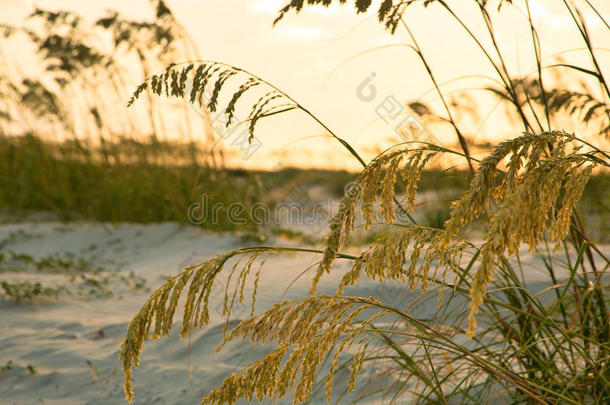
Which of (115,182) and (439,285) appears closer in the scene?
(439,285)

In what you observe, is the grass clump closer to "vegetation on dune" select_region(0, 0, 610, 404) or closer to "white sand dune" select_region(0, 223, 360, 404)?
"vegetation on dune" select_region(0, 0, 610, 404)

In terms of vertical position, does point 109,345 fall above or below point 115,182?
below

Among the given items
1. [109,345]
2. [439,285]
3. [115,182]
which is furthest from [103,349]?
[115,182]

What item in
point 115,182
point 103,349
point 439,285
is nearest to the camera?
point 439,285

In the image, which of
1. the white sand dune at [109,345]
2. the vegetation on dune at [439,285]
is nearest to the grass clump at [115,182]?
the vegetation on dune at [439,285]

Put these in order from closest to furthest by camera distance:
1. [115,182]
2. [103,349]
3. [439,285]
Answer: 1. [439,285]
2. [103,349]
3. [115,182]

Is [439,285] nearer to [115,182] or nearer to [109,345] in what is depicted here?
[109,345]

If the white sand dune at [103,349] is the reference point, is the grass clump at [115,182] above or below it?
above

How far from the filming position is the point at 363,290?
377 centimetres

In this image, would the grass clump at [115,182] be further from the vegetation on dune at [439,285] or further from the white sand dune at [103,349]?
the white sand dune at [103,349]

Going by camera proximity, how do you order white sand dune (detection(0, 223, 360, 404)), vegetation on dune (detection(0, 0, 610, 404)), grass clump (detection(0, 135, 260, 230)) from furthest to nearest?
grass clump (detection(0, 135, 260, 230))
white sand dune (detection(0, 223, 360, 404))
vegetation on dune (detection(0, 0, 610, 404))

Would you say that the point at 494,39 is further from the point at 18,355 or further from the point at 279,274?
the point at 18,355

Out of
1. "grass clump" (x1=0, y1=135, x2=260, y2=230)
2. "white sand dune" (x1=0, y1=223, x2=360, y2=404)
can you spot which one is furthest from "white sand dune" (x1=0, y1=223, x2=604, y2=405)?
"grass clump" (x1=0, y1=135, x2=260, y2=230)

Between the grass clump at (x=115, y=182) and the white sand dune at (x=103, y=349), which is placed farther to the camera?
the grass clump at (x=115, y=182)
